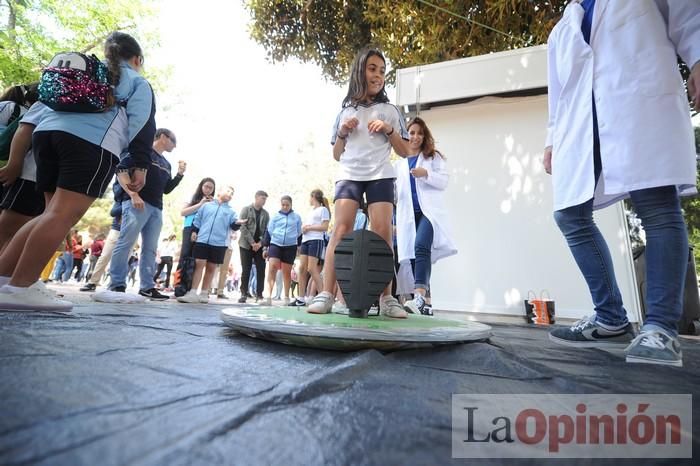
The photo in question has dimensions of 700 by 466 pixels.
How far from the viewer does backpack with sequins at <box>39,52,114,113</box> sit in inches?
78.4

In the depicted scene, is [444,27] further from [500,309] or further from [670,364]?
[670,364]

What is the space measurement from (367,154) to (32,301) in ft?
6.69

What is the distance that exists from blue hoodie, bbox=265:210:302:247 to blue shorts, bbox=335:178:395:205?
337 cm

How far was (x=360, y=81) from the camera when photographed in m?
2.53

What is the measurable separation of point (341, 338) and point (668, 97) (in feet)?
5.33

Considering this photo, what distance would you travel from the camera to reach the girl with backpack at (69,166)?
1993mm

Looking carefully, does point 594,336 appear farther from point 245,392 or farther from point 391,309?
point 245,392

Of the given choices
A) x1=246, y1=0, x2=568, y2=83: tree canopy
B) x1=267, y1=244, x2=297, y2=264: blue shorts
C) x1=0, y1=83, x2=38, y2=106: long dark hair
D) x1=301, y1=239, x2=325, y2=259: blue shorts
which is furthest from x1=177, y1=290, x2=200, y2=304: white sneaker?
x1=246, y1=0, x2=568, y2=83: tree canopy

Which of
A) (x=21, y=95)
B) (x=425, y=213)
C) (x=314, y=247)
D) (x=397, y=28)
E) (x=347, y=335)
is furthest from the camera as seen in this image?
(x=397, y=28)

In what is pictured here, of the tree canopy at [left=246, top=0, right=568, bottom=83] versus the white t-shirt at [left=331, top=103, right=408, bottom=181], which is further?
the tree canopy at [left=246, top=0, right=568, bottom=83]

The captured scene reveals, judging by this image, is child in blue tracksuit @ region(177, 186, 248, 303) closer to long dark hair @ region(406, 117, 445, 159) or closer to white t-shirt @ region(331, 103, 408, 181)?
long dark hair @ region(406, 117, 445, 159)

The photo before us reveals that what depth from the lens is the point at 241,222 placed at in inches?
213

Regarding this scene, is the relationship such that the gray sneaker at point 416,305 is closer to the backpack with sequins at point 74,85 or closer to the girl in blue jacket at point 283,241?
the backpack with sequins at point 74,85

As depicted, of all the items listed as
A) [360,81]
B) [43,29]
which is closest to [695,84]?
[360,81]
